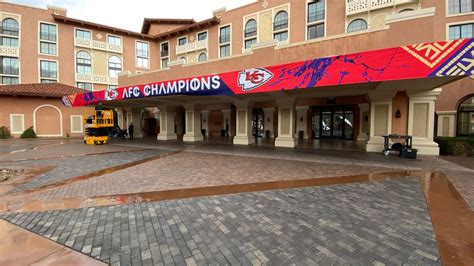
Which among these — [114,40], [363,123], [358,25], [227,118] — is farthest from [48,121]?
[358,25]

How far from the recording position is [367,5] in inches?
748

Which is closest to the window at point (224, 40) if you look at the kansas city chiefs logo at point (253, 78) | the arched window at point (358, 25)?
the arched window at point (358, 25)

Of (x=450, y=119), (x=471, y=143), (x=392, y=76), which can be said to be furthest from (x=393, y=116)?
(x=450, y=119)

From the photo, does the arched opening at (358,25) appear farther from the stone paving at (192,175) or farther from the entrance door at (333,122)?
the stone paving at (192,175)

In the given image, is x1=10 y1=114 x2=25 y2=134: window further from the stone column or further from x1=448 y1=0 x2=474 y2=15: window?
x1=448 y1=0 x2=474 y2=15: window

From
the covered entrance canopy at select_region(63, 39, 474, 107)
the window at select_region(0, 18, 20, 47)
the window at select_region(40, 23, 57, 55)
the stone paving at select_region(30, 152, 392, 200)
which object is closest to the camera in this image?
the stone paving at select_region(30, 152, 392, 200)

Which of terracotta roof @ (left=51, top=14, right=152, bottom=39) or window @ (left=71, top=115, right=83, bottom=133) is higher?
terracotta roof @ (left=51, top=14, right=152, bottom=39)

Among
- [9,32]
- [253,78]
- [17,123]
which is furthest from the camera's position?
[9,32]

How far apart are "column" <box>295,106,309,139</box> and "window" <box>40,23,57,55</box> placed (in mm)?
33322

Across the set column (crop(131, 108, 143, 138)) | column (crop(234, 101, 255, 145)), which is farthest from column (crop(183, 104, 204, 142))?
column (crop(131, 108, 143, 138))

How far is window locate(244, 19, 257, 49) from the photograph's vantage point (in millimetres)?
24953

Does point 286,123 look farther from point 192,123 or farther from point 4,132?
point 4,132

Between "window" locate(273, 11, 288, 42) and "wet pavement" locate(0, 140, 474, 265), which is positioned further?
"window" locate(273, 11, 288, 42)

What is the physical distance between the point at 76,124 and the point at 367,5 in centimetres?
3183
